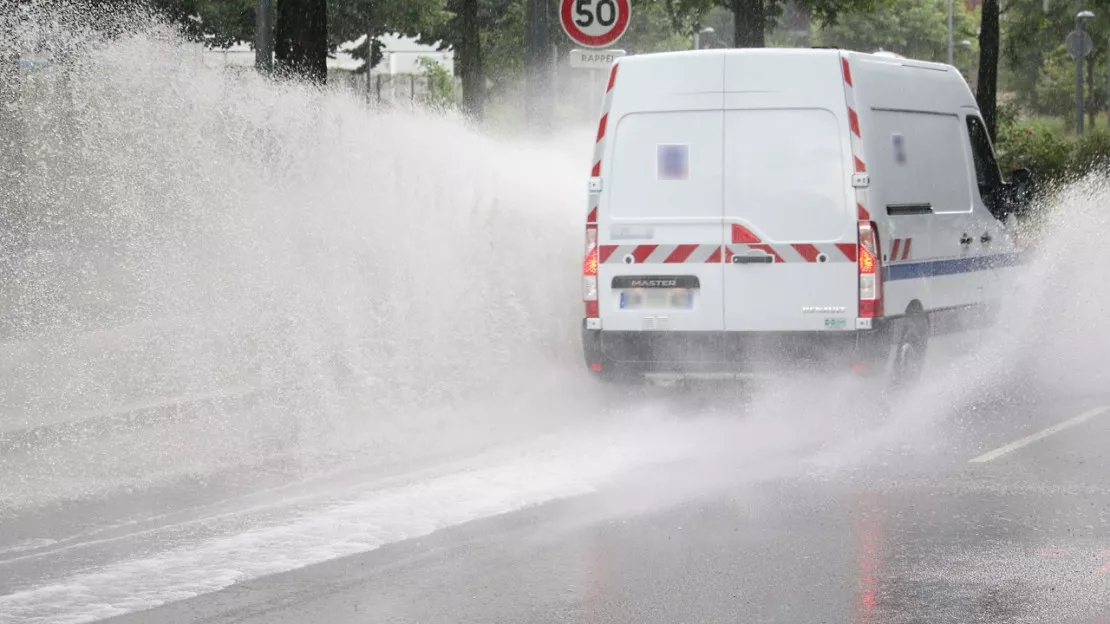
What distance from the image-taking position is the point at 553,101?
63.6 ft

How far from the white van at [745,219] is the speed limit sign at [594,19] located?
18.8 ft

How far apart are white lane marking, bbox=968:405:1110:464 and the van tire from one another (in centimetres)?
114

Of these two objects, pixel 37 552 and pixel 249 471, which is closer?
pixel 37 552

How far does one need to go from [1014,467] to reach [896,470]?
0.69 m

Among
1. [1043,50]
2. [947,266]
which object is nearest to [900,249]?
[947,266]

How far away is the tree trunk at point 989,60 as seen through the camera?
29.7 m

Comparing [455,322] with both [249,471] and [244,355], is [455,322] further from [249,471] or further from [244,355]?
[249,471]

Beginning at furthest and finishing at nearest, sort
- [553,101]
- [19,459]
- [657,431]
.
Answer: [553,101] < [657,431] < [19,459]

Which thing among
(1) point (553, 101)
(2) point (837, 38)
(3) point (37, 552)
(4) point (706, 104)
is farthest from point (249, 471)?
(2) point (837, 38)

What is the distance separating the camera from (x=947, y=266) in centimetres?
1295

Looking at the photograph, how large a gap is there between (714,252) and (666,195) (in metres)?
0.48

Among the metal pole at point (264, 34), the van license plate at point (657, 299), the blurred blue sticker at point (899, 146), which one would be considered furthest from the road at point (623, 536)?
the metal pole at point (264, 34)

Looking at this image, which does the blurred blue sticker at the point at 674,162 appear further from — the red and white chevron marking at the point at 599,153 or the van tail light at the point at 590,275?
the van tail light at the point at 590,275

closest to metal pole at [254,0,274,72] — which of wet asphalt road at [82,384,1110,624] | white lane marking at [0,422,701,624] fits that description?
white lane marking at [0,422,701,624]
